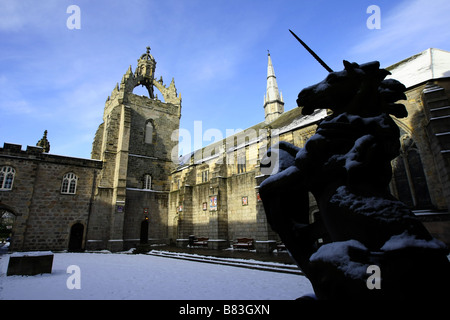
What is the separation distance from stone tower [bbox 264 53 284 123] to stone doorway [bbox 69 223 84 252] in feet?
102

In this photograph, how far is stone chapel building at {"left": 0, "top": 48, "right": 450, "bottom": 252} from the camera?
44.9 ft

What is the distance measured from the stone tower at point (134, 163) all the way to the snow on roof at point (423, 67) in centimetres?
2439

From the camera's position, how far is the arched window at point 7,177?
1980cm

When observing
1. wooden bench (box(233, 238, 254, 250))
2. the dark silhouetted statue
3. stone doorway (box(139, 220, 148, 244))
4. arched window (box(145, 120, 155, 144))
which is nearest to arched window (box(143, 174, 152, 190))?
stone doorway (box(139, 220, 148, 244))

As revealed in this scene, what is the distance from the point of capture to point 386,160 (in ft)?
9.24

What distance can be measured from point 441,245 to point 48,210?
26359 millimetres

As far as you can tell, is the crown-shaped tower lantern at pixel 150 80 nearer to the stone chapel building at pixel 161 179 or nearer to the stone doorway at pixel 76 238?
the stone chapel building at pixel 161 179

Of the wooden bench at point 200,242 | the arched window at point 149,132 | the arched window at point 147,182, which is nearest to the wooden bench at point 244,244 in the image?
the wooden bench at point 200,242

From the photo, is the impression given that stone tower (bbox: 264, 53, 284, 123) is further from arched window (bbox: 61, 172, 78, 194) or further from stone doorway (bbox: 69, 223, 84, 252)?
stone doorway (bbox: 69, 223, 84, 252)

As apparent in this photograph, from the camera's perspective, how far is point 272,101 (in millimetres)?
41969
